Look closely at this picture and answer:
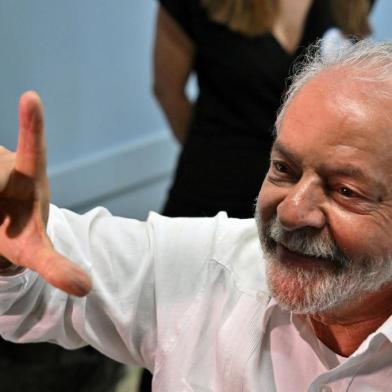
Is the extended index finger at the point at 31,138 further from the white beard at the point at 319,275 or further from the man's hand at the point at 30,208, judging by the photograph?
the white beard at the point at 319,275

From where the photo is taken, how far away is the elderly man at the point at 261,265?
47.2 inches

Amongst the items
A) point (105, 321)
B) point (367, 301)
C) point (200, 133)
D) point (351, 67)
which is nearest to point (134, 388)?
point (200, 133)

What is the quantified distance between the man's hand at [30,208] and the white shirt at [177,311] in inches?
6.6

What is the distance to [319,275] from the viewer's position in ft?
3.99

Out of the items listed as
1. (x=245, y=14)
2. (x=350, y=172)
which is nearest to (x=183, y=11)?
(x=245, y=14)

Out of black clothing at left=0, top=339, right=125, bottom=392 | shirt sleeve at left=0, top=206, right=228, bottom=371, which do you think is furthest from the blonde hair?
black clothing at left=0, top=339, right=125, bottom=392

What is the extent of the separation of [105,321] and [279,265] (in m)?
0.31

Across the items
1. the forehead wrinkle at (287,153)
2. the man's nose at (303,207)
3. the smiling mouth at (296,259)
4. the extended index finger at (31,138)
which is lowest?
the smiling mouth at (296,259)

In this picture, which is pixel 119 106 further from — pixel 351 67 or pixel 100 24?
pixel 351 67

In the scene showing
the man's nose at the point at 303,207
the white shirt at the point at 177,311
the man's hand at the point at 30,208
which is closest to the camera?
the man's hand at the point at 30,208

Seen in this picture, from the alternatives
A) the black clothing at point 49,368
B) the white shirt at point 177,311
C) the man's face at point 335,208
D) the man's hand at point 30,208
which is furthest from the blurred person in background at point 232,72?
the man's hand at point 30,208

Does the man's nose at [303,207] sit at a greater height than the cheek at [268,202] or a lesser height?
greater

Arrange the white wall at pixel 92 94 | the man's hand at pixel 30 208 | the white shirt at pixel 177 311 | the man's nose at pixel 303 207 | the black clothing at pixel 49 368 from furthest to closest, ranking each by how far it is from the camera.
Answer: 1. the white wall at pixel 92 94
2. the black clothing at pixel 49 368
3. the white shirt at pixel 177 311
4. the man's nose at pixel 303 207
5. the man's hand at pixel 30 208

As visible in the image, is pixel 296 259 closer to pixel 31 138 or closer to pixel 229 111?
pixel 31 138
